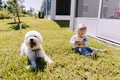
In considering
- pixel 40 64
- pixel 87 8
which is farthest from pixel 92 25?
pixel 40 64

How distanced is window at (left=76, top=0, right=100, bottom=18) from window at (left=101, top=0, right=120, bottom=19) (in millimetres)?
662

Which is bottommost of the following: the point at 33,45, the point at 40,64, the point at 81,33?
the point at 40,64

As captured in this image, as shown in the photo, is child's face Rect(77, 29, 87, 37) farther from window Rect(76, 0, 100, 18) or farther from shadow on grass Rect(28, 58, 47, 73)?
window Rect(76, 0, 100, 18)

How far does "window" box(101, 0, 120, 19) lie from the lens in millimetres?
6373

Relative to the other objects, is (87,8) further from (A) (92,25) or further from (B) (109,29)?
(B) (109,29)

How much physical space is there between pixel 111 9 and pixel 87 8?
2276mm

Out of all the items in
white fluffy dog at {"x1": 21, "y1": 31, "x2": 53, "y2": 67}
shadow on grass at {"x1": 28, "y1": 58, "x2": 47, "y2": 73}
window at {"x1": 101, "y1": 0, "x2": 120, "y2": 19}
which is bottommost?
shadow on grass at {"x1": 28, "y1": 58, "x2": 47, "y2": 73}

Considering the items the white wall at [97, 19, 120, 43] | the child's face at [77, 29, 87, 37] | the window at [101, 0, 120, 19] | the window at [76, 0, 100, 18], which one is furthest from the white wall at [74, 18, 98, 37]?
the child's face at [77, 29, 87, 37]

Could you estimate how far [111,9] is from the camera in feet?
22.1

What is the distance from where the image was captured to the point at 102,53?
187 inches

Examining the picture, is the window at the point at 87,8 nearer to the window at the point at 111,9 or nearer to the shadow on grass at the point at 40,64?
the window at the point at 111,9

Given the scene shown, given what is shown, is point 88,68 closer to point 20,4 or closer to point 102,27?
point 102,27

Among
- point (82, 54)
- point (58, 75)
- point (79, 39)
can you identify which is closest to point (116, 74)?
point (58, 75)

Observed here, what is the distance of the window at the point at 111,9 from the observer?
6.37m
